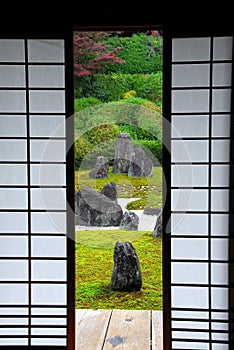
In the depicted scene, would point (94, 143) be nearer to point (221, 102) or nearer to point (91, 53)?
point (91, 53)

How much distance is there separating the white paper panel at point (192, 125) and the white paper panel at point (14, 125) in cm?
101

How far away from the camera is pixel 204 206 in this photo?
297cm

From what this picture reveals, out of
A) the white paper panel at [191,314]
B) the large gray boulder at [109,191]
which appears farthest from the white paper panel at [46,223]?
the large gray boulder at [109,191]

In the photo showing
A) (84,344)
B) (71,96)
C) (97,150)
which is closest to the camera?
(71,96)

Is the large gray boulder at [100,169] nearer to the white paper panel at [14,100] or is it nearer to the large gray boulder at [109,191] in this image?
the large gray boulder at [109,191]

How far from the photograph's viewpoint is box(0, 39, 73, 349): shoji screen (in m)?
3.00

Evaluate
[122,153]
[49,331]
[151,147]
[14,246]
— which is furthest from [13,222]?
[122,153]

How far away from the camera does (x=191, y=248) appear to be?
299 cm

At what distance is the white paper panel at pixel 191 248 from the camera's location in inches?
118

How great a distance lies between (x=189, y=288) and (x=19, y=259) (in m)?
1.15

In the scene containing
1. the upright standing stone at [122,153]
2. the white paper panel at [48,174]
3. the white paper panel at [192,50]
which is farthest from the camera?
the upright standing stone at [122,153]

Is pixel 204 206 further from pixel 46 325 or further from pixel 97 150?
pixel 97 150

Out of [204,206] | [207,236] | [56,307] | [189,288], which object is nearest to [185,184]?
[204,206]

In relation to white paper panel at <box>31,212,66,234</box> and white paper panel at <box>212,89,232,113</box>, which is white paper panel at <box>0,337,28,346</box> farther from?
white paper panel at <box>212,89,232,113</box>
